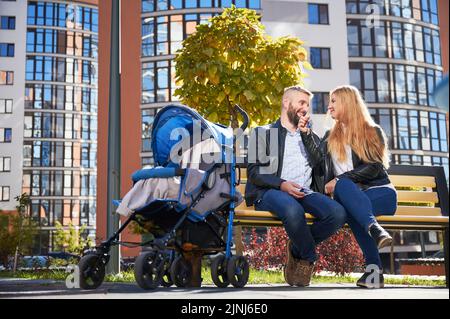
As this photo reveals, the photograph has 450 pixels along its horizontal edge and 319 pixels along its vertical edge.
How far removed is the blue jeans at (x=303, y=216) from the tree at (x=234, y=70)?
517 centimetres

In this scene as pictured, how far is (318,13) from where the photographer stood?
34.5m

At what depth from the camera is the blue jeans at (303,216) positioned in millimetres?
4551

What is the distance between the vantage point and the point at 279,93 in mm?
10250

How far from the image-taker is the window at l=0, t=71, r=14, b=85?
165 feet

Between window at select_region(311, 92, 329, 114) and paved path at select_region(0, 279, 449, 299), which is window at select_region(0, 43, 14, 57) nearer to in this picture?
window at select_region(311, 92, 329, 114)

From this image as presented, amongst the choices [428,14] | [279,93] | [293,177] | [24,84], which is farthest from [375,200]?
[24,84]

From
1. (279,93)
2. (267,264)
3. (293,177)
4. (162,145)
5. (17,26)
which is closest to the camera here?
(293,177)

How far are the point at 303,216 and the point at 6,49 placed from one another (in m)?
51.0

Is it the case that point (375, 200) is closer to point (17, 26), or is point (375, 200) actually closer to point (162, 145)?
point (162, 145)

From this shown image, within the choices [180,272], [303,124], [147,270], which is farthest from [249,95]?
[147,270]

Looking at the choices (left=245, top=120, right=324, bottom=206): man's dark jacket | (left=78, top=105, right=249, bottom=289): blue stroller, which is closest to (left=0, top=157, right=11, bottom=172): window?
(left=78, top=105, right=249, bottom=289): blue stroller

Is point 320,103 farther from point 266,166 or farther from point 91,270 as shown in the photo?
point 91,270

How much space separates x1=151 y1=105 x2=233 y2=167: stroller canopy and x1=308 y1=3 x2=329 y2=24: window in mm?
29727

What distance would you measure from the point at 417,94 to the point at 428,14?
5.03 meters
